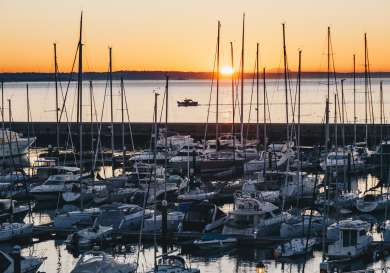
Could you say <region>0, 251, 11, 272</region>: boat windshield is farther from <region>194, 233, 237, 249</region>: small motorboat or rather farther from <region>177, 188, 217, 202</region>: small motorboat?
<region>177, 188, 217, 202</region>: small motorboat

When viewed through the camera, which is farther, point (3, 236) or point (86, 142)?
point (86, 142)

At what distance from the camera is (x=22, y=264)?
27.3m

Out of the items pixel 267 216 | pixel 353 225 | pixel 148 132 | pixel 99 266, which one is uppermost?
pixel 148 132

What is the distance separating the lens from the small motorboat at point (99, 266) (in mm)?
25889

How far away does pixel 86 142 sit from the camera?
247 ft


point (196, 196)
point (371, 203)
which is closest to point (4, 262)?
point (196, 196)

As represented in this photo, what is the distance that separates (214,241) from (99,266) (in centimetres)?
692

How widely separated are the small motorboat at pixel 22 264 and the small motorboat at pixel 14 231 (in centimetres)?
566

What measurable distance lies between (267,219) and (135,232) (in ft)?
16.0

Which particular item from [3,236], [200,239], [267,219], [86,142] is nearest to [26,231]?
[3,236]

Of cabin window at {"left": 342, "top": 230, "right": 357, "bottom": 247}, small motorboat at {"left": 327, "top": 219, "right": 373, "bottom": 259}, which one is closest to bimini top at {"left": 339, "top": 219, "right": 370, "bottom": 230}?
small motorboat at {"left": 327, "top": 219, "right": 373, "bottom": 259}

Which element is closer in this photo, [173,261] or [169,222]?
[173,261]

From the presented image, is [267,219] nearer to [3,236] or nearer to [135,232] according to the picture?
[135,232]

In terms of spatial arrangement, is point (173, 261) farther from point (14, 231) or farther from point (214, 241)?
point (14, 231)
